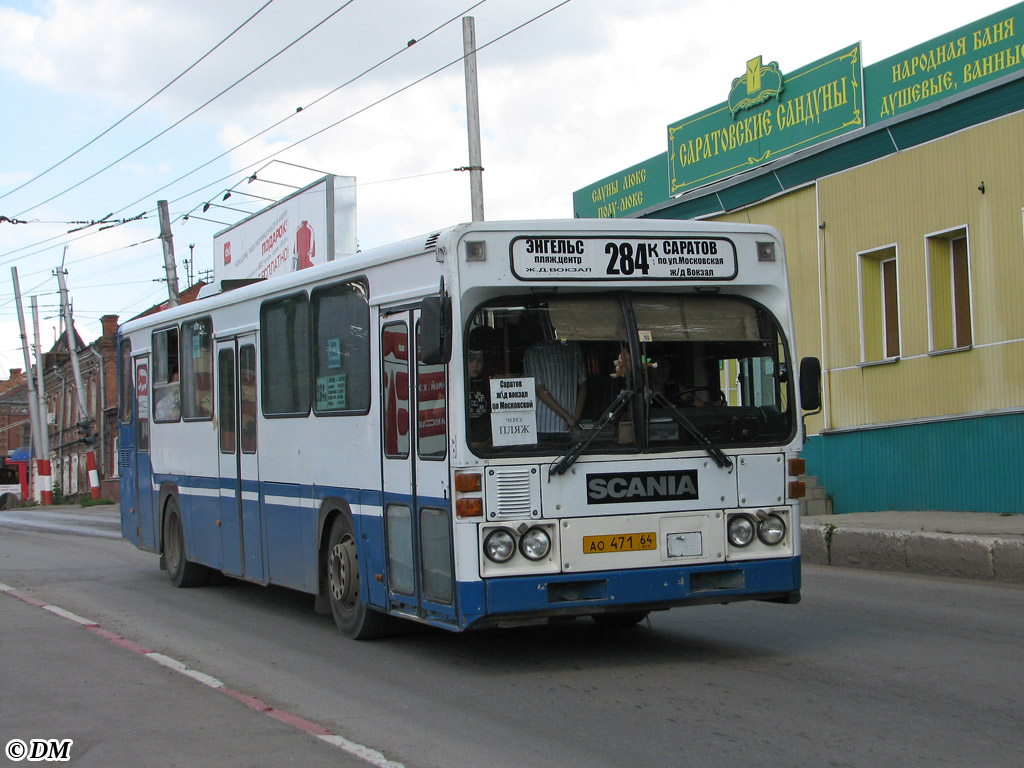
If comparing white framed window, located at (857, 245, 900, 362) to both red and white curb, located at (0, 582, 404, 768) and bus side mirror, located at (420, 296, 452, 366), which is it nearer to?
red and white curb, located at (0, 582, 404, 768)

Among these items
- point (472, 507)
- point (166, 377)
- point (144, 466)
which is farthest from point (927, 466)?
point (472, 507)

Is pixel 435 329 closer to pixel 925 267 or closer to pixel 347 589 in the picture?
pixel 347 589

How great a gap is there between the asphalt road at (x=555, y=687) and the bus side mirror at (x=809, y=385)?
5.52 ft

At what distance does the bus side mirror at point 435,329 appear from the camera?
761 cm

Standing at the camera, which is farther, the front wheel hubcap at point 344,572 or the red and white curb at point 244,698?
the front wheel hubcap at point 344,572

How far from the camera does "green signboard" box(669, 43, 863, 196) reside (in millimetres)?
20312

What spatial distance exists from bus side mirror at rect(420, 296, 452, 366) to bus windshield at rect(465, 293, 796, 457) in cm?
16

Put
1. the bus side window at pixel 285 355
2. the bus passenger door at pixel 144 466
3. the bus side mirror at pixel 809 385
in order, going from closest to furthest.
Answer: the bus side mirror at pixel 809 385, the bus side window at pixel 285 355, the bus passenger door at pixel 144 466

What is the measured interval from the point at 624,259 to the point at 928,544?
6.92 m

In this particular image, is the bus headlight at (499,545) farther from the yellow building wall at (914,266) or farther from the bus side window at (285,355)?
the yellow building wall at (914,266)

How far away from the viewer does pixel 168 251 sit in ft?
107

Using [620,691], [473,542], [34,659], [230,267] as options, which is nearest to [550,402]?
[473,542]

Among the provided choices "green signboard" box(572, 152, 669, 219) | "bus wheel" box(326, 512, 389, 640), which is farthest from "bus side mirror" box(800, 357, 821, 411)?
"green signboard" box(572, 152, 669, 219)

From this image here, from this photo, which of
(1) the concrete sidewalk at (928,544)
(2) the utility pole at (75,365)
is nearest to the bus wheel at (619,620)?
(1) the concrete sidewalk at (928,544)
